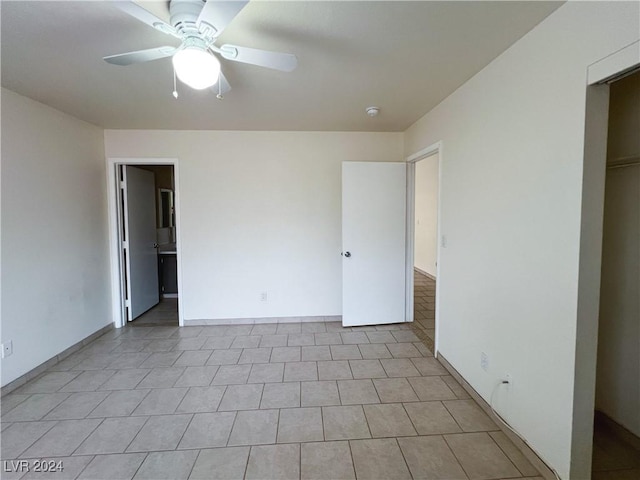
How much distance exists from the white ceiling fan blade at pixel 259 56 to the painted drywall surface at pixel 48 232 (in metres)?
2.19

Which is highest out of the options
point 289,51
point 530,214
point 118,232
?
point 289,51

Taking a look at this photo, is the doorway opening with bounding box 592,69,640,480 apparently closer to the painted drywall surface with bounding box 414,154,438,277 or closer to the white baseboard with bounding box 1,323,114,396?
the white baseboard with bounding box 1,323,114,396

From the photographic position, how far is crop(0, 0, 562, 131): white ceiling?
1.53 meters

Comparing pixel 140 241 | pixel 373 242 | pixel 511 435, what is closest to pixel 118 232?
pixel 140 241

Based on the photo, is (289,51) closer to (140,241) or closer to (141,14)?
(141,14)

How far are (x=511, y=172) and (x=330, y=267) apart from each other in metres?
2.44

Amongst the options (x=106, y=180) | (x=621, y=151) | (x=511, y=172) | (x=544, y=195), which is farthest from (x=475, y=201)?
(x=106, y=180)

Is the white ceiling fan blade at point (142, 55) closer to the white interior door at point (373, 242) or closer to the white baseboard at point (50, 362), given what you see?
the white interior door at point (373, 242)

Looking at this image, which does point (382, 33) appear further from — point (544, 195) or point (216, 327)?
point (216, 327)

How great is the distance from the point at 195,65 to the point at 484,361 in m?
2.50

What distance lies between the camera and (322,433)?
6.49 feet

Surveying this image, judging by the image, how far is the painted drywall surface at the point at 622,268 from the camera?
5.93ft

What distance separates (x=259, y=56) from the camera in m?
1.57

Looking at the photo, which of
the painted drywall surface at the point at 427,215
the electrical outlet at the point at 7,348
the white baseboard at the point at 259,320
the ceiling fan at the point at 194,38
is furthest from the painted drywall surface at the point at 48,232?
the painted drywall surface at the point at 427,215
